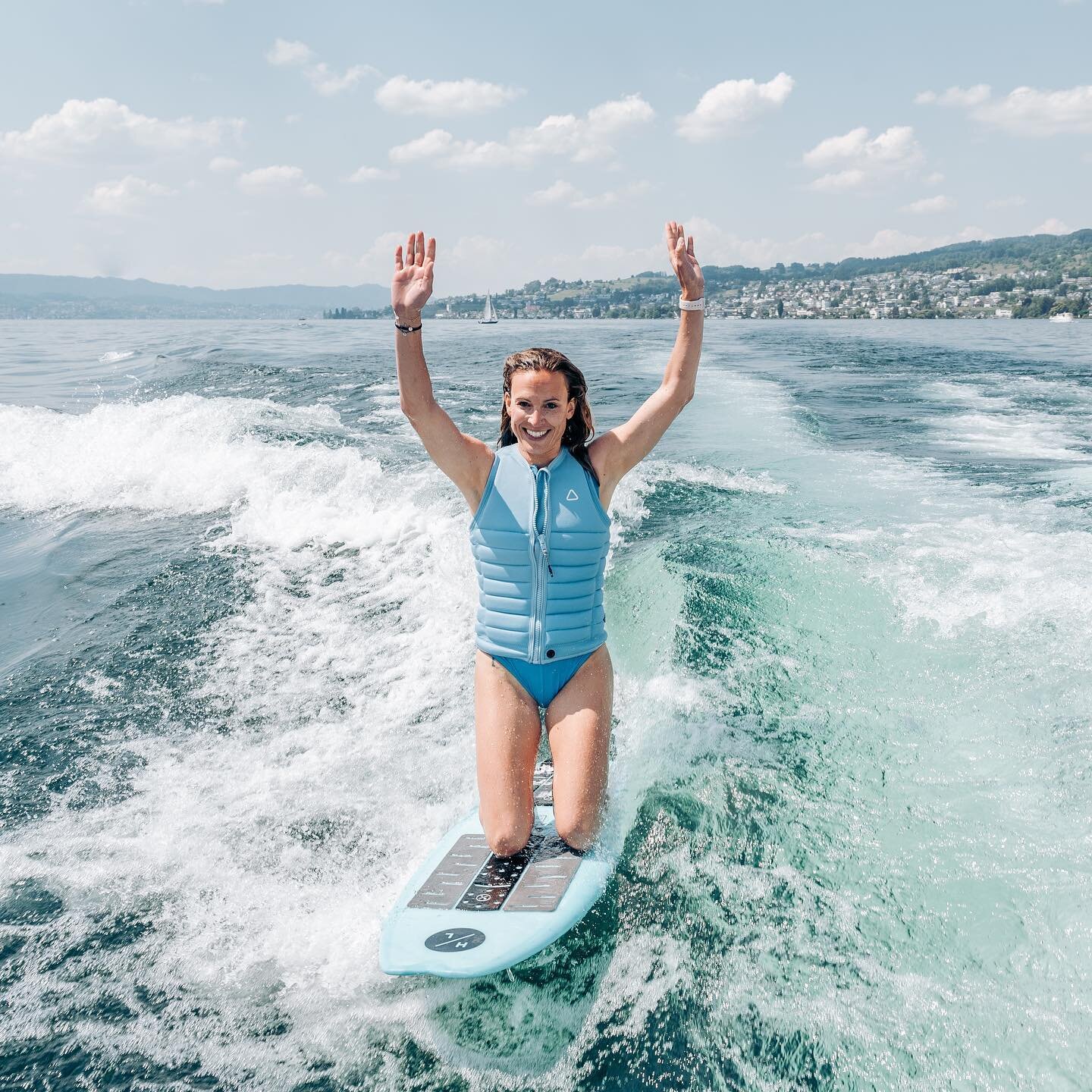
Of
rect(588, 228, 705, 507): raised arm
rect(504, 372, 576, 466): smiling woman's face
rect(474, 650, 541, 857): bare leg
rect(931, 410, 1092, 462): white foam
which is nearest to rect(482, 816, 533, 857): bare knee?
rect(474, 650, 541, 857): bare leg

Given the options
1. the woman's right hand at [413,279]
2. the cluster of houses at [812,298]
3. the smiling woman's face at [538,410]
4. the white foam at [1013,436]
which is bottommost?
the white foam at [1013,436]

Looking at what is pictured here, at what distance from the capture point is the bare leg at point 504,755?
11.5ft

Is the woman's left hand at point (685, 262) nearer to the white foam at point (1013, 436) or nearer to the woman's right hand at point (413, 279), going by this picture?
the woman's right hand at point (413, 279)

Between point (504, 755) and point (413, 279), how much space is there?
7.38 feet

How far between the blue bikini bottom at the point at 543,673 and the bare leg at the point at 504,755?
0.11 ft

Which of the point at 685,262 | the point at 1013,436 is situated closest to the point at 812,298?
the point at 1013,436

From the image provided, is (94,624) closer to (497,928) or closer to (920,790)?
(497,928)

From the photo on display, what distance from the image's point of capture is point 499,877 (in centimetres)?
336

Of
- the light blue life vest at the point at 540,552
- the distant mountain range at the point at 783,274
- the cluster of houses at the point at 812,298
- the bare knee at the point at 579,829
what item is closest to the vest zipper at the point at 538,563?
A: the light blue life vest at the point at 540,552

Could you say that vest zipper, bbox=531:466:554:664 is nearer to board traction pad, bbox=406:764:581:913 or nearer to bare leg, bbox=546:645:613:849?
bare leg, bbox=546:645:613:849

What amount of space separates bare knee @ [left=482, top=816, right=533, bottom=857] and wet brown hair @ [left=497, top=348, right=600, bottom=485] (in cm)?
169

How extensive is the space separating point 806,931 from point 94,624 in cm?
601

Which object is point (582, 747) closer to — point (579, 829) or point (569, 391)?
point (579, 829)

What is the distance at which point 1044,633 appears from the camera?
547cm
